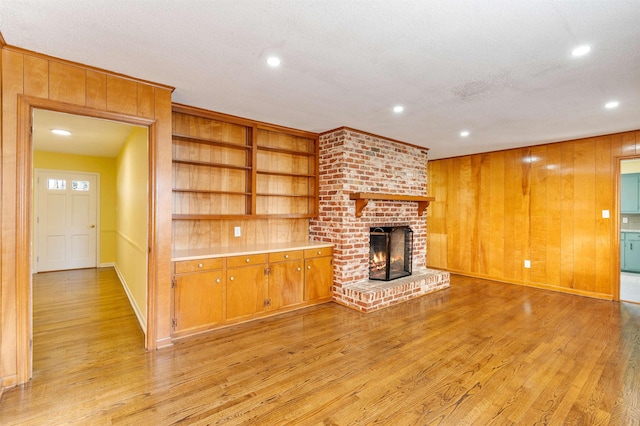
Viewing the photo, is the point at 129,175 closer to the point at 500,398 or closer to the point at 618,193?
the point at 500,398

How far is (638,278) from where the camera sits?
594cm

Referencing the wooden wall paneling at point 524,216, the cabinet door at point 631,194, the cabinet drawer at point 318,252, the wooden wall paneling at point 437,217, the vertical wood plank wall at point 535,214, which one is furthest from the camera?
the wooden wall paneling at point 437,217

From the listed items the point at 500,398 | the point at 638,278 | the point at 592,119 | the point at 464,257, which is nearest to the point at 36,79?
the point at 500,398

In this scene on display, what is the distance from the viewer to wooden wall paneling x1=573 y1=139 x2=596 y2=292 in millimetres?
4711

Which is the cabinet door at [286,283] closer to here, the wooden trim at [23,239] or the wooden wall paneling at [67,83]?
the wooden trim at [23,239]

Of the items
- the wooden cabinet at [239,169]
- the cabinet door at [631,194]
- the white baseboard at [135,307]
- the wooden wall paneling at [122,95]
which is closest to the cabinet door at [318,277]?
the wooden cabinet at [239,169]

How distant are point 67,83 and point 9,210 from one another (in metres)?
1.06

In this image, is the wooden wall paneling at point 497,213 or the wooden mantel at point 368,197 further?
the wooden wall paneling at point 497,213

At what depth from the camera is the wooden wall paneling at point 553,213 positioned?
5.03m

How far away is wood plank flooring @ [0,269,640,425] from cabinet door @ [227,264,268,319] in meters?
0.18

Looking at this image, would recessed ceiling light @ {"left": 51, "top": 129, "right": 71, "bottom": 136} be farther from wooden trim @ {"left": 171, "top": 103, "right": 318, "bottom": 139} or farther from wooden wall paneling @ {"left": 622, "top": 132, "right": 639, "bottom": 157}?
wooden wall paneling @ {"left": 622, "top": 132, "right": 639, "bottom": 157}

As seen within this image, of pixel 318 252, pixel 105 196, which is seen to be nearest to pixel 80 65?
pixel 318 252

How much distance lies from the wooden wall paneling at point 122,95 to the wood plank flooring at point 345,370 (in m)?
2.20

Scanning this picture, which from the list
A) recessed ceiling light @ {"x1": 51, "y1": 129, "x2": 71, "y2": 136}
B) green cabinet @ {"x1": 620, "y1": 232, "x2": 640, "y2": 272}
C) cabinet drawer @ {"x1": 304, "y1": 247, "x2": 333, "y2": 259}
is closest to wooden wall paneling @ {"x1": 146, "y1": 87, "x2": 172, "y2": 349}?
cabinet drawer @ {"x1": 304, "y1": 247, "x2": 333, "y2": 259}
